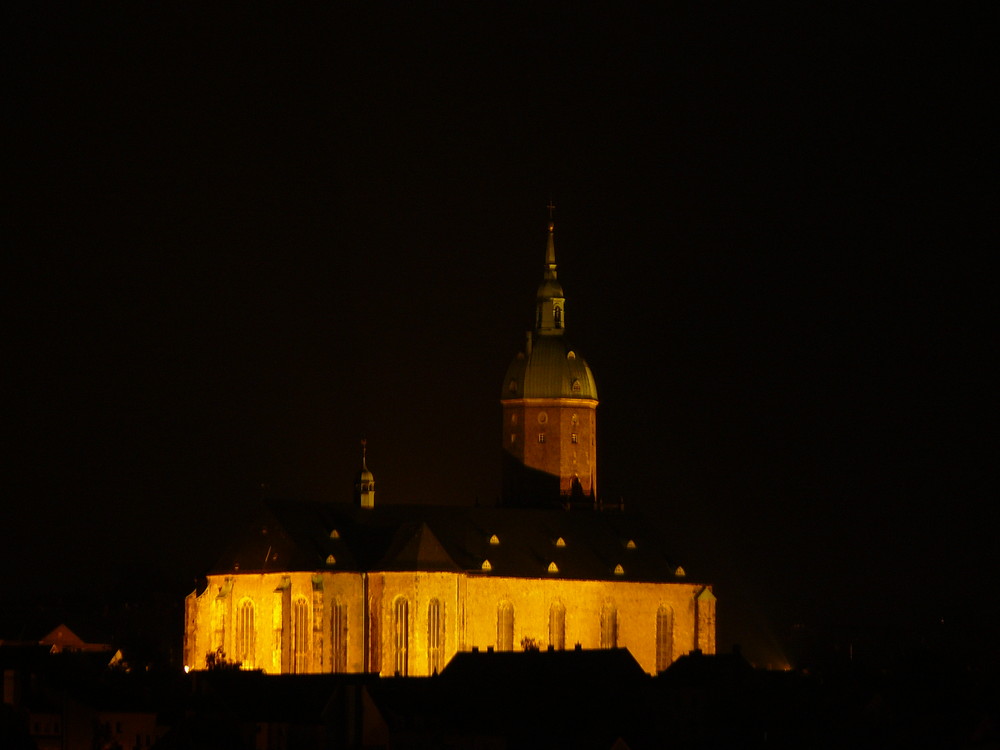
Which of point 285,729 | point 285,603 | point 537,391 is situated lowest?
point 285,729

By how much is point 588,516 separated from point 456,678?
39.2 metres

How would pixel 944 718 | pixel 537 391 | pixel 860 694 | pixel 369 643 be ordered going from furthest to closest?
pixel 537 391 < pixel 369 643 < pixel 860 694 < pixel 944 718

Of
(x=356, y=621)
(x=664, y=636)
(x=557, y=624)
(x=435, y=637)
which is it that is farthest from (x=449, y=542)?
(x=664, y=636)

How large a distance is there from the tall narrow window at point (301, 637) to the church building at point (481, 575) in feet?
0.19

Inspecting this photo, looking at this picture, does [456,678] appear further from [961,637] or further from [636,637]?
[961,637]

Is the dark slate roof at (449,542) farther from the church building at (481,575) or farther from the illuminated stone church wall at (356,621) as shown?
the illuminated stone church wall at (356,621)

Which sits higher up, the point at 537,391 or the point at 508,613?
the point at 537,391

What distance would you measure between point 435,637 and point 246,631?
7.78 metres

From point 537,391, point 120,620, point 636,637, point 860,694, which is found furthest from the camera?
point 120,620

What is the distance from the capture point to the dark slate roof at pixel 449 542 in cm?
12219

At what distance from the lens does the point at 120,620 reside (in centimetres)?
16200

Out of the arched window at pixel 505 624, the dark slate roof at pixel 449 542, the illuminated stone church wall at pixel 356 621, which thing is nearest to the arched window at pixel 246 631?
the illuminated stone church wall at pixel 356 621

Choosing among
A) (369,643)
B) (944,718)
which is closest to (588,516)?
(369,643)

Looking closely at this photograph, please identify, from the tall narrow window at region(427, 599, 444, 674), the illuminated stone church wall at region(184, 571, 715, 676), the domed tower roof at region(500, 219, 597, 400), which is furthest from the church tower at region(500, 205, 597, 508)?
the tall narrow window at region(427, 599, 444, 674)
